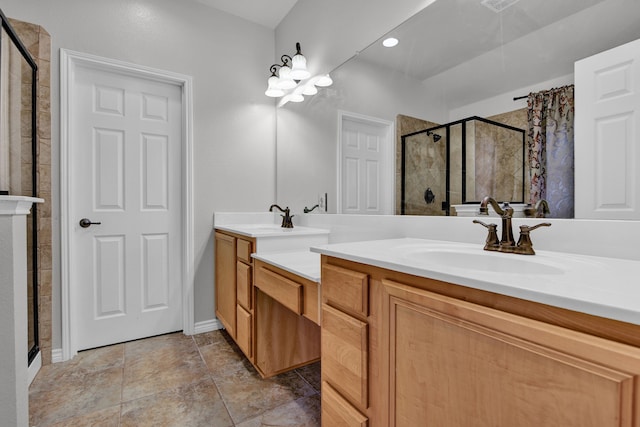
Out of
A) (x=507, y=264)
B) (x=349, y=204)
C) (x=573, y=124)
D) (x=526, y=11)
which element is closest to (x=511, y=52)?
(x=526, y=11)

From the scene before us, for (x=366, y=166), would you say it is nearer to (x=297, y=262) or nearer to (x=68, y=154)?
(x=297, y=262)

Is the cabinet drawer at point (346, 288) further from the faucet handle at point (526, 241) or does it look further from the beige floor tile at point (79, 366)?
the beige floor tile at point (79, 366)

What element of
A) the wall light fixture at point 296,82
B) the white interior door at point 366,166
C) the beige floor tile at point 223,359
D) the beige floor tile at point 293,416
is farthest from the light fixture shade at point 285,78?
Result: the beige floor tile at point 293,416

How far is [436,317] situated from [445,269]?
0.11 m

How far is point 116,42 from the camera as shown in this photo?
2154 millimetres

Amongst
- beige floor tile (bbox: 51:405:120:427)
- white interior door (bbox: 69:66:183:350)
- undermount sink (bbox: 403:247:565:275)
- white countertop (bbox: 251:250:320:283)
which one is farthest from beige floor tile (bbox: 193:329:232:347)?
undermount sink (bbox: 403:247:565:275)

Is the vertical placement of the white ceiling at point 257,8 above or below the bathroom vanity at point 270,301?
above

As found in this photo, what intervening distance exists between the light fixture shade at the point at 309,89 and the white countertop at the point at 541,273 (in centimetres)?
155

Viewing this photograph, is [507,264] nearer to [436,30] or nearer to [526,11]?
[526,11]

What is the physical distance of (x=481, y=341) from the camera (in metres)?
0.61

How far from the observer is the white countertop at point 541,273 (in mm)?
475

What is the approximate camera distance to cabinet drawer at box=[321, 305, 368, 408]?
908 mm

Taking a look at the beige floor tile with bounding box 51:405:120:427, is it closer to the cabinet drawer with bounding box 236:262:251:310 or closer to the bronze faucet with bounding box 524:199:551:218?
the cabinet drawer with bounding box 236:262:251:310

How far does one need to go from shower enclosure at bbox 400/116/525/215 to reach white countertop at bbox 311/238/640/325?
25cm
